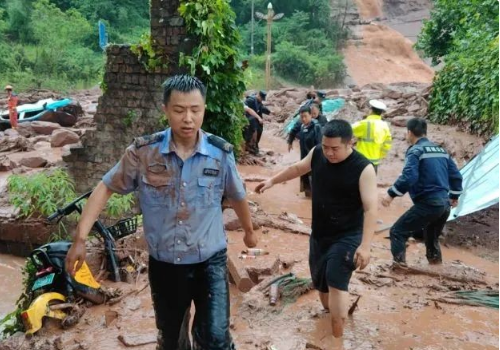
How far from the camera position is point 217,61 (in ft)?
23.1

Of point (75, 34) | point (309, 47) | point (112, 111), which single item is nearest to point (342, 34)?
point (309, 47)

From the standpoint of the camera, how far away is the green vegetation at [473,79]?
35.7 feet

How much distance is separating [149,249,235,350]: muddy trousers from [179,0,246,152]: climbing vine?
4.66m

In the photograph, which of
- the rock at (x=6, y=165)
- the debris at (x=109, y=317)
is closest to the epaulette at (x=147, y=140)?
the debris at (x=109, y=317)

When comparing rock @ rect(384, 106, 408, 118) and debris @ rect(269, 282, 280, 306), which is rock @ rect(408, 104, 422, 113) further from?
debris @ rect(269, 282, 280, 306)

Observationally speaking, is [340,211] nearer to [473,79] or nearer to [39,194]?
[39,194]

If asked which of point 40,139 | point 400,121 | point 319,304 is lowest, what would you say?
point 40,139

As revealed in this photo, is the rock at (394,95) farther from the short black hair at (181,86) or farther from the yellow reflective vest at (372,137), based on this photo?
the short black hair at (181,86)

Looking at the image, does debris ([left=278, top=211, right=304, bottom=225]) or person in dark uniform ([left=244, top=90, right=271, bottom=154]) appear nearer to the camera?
debris ([left=278, top=211, right=304, bottom=225])

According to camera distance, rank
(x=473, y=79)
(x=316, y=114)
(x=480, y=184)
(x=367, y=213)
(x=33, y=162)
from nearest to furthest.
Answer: (x=367, y=213)
(x=480, y=184)
(x=316, y=114)
(x=33, y=162)
(x=473, y=79)

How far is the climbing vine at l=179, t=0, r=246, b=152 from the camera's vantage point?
6898 mm

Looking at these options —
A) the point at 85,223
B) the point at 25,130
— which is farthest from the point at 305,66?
the point at 85,223

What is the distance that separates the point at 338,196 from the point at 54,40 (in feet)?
101

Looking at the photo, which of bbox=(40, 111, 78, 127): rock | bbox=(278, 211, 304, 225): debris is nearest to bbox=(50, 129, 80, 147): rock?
bbox=(40, 111, 78, 127): rock
